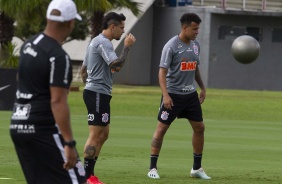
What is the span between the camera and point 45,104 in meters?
7.73

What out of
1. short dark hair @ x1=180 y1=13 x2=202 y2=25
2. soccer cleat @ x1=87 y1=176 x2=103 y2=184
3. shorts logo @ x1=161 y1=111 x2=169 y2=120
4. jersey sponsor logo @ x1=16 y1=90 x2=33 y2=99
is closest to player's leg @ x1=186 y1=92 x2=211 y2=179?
shorts logo @ x1=161 y1=111 x2=169 y2=120

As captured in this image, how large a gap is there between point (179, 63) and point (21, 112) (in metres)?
5.93

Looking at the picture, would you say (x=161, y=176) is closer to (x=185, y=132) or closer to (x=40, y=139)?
(x=40, y=139)

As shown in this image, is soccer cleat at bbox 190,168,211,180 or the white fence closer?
soccer cleat at bbox 190,168,211,180

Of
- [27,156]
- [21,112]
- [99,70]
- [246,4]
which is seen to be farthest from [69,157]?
[246,4]

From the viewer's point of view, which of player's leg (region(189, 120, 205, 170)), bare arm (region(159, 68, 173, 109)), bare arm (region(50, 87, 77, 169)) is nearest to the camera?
bare arm (region(50, 87, 77, 169))

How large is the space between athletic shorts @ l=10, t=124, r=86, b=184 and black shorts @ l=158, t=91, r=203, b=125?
593 cm

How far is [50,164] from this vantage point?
7699 millimetres

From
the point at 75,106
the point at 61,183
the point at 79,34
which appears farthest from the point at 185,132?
the point at 79,34

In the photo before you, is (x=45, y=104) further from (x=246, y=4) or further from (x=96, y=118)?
(x=246, y=4)

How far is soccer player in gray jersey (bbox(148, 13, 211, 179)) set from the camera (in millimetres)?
13430

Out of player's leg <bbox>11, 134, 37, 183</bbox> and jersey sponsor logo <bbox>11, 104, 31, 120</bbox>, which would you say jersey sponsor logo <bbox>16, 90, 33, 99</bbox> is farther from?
player's leg <bbox>11, 134, 37, 183</bbox>

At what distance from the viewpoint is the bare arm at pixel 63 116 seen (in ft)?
24.8

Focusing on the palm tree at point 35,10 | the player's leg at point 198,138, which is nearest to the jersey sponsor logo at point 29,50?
the player's leg at point 198,138
